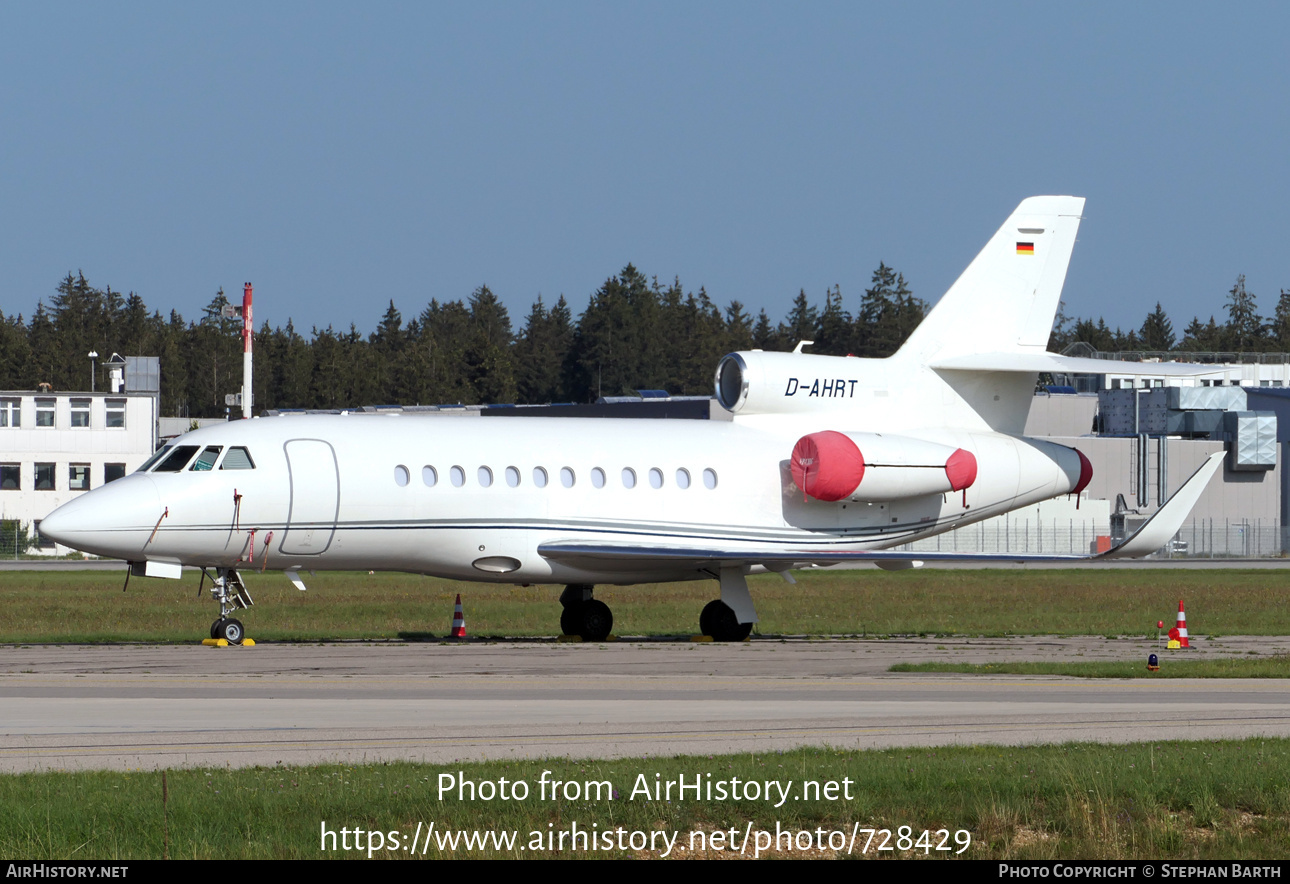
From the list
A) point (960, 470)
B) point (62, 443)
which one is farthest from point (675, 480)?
Result: point (62, 443)

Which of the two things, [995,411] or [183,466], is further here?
[995,411]

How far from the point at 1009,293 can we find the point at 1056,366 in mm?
2172

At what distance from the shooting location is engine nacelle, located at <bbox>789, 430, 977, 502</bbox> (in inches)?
1145

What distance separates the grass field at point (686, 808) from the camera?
10.4 meters

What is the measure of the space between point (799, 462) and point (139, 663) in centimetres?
1233

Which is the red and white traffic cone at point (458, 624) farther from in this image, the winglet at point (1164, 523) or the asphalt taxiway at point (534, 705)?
the winglet at point (1164, 523)

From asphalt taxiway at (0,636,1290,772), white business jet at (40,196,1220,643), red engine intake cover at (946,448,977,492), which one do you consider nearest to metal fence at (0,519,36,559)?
white business jet at (40,196,1220,643)

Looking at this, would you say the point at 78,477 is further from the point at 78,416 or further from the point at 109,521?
the point at 109,521

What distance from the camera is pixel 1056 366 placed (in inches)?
1181

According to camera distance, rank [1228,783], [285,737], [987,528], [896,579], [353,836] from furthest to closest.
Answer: [987,528]
[896,579]
[285,737]
[1228,783]
[353,836]

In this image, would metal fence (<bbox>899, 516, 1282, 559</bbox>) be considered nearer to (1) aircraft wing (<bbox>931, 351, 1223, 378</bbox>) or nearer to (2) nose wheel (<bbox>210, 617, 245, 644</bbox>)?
(1) aircraft wing (<bbox>931, 351, 1223, 378</bbox>)

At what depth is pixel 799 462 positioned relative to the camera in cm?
2938

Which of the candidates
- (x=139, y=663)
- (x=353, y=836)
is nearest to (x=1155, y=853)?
(x=353, y=836)

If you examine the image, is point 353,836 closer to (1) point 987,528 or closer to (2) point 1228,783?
(2) point 1228,783
